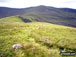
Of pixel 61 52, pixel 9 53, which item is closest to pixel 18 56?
pixel 9 53

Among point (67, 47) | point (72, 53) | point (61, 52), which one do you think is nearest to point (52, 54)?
point (61, 52)

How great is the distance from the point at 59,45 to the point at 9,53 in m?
7.70

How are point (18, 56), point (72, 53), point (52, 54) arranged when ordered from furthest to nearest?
point (72, 53) < point (52, 54) < point (18, 56)

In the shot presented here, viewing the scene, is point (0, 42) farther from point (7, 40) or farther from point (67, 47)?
point (67, 47)

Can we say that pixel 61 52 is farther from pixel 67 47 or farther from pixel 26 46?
pixel 26 46

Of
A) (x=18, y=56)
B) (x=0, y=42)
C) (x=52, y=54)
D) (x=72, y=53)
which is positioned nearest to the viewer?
(x=18, y=56)

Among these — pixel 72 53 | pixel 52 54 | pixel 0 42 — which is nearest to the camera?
pixel 52 54

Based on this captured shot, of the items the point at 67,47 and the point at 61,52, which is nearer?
the point at 61,52

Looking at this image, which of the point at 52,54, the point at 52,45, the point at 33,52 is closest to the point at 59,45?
the point at 52,45

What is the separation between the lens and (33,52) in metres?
13.4

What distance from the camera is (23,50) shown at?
13781 mm

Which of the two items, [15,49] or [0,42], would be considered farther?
[0,42]

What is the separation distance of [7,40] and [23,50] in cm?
408

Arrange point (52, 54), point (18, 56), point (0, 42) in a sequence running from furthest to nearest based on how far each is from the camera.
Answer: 1. point (0, 42)
2. point (52, 54)
3. point (18, 56)
